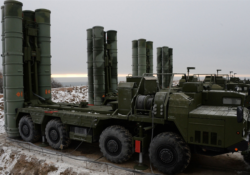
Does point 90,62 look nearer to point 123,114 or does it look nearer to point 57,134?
point 57,134

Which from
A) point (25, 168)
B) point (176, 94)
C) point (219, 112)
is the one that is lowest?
point (25, 168)

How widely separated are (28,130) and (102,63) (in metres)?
7.95

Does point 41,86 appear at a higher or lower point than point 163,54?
lower

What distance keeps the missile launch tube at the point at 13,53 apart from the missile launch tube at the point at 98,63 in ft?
20.8

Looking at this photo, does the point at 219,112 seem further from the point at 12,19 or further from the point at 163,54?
the point at 163,54

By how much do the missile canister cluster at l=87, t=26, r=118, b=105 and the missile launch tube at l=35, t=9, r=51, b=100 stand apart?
4.79 metres

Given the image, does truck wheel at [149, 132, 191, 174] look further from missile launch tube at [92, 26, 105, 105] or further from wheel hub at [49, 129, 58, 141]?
missile launch tube at [92, 26, 105, 105]

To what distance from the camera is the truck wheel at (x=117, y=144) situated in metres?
8.31

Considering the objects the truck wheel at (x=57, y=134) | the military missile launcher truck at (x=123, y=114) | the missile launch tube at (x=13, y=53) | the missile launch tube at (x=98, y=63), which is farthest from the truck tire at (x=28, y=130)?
the missile launch tube at (x=98, y=63)

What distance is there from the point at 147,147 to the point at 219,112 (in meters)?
2.87

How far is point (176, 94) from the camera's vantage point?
7668mm

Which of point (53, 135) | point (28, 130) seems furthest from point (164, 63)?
point (53, 135)

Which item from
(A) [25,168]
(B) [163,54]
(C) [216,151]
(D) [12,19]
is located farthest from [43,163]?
(B) [163,54]

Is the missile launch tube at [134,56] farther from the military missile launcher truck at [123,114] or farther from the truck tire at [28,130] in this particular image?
the truck tire at [28,130]
